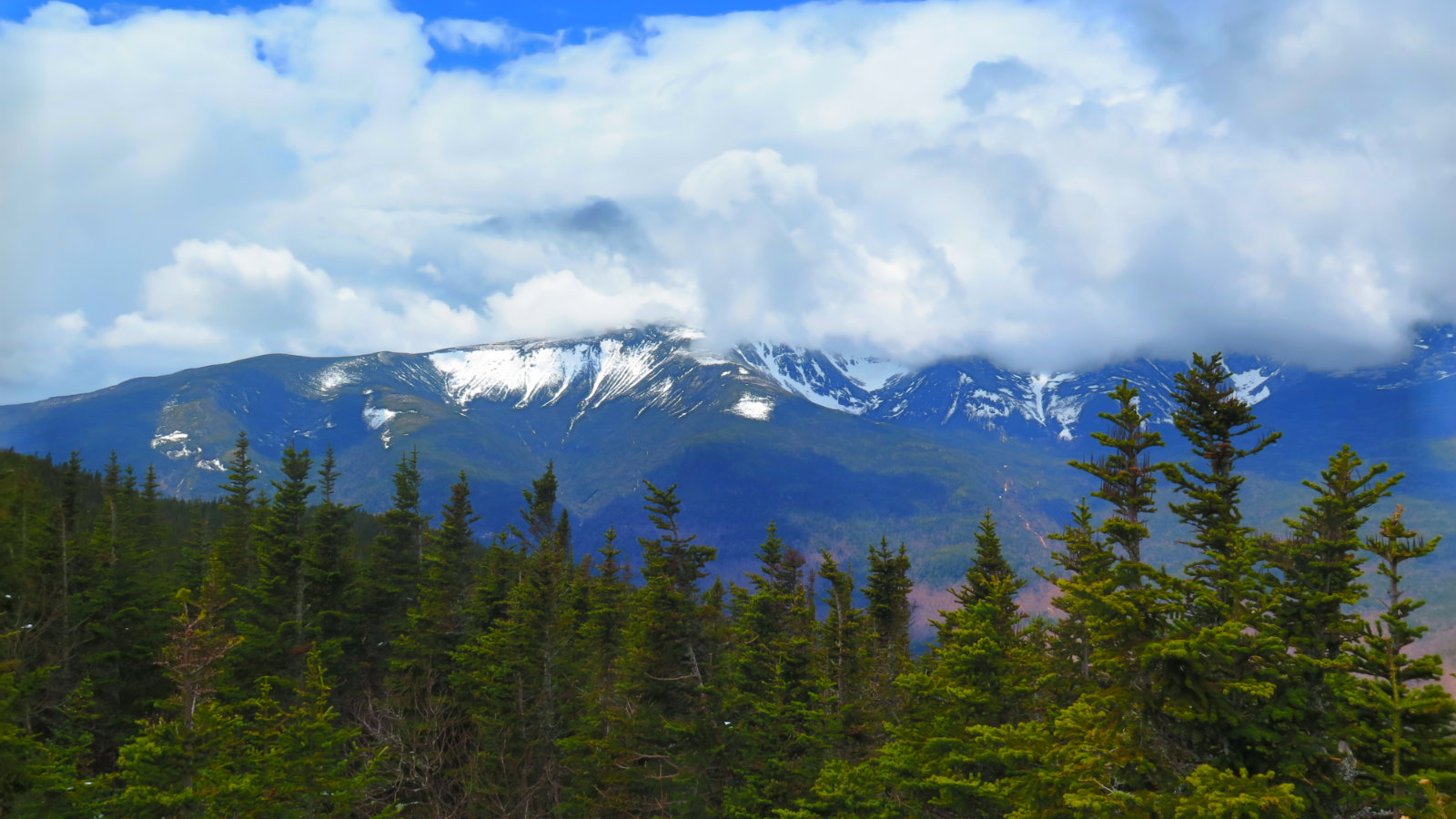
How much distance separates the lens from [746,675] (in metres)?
32.0

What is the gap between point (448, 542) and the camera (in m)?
55.1

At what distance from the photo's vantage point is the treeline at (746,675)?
1795 centimetres

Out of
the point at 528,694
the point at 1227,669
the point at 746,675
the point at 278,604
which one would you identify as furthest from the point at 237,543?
the point at 1227,669

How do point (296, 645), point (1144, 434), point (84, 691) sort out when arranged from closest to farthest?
1. point (1144, 434)
2. point (84, 691)
3. point (296, 645)

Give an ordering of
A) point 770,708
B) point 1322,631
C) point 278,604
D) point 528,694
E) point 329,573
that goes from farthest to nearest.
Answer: point 329,573 < point 278,604 < point 528,694 < point 770,708 < point 1322,631

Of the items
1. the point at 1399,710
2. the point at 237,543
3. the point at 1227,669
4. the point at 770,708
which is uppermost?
the point at 237,543

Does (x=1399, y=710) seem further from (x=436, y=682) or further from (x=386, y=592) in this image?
(x=386, y=592)

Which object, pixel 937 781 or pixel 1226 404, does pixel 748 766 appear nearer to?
pixel 937 781

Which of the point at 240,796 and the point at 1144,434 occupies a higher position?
the point at 1144,434

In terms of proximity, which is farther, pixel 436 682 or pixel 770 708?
pixel 436 682

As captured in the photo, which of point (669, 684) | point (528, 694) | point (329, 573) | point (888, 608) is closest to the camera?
point (669, 684)

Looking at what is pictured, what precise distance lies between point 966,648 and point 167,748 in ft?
77.4

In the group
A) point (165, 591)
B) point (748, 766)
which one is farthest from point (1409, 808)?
point (165, 591)

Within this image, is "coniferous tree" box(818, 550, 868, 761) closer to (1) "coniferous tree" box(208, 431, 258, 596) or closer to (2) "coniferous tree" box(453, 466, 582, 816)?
(2) "coniferous tree" box(453, 466, 582, 816)
